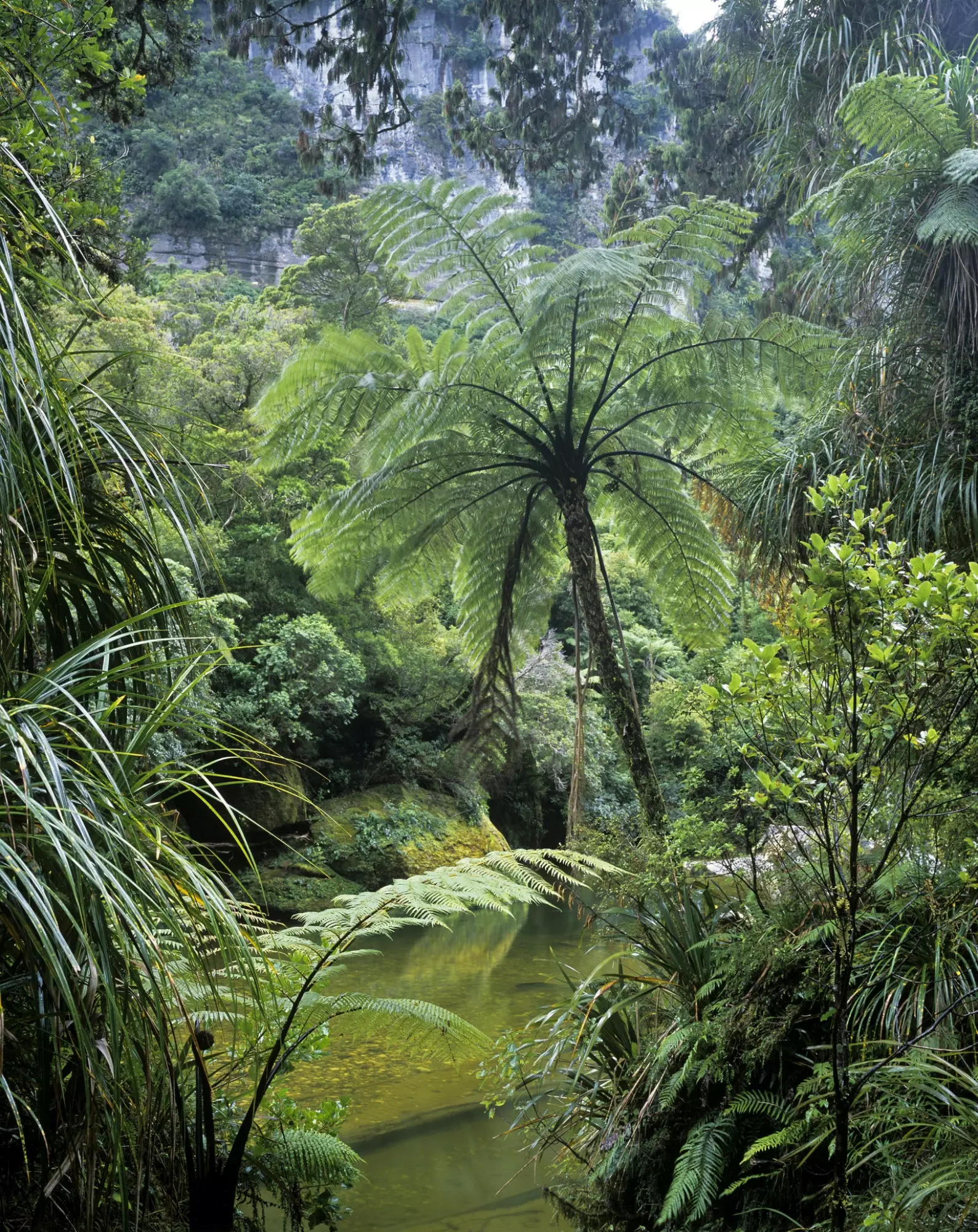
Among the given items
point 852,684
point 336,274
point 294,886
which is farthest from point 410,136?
point 852,684

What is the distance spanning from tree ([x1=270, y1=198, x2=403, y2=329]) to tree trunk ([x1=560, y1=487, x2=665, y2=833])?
14.5 metres

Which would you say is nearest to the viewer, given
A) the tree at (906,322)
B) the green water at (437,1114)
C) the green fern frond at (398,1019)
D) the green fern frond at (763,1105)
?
the green fern frond at (763,1105)

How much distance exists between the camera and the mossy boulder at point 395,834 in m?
10.7

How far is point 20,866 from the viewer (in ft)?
3.94

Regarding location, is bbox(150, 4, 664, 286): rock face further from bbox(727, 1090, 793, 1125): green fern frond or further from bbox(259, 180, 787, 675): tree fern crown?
bbox(727, 1090, 793, 1125): green fern frond

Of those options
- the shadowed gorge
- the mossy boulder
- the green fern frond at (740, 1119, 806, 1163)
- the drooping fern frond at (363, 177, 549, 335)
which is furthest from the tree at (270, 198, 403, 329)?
the green fern frond at (740, 1119, 806, 1163)

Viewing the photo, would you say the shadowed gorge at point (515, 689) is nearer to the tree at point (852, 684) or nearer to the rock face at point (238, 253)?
the tree at point (852, 684)

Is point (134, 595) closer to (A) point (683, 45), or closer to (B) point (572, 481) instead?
(B) point (572, 481)

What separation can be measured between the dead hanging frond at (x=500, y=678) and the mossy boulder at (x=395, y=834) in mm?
5198

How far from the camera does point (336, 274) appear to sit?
19.0 meters

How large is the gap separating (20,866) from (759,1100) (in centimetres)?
216

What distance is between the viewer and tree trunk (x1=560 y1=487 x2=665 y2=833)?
428cm

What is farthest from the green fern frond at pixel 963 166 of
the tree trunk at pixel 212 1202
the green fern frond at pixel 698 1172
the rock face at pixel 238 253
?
the rock face at pixel 238 253

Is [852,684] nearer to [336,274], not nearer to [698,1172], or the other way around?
[698,1172]
